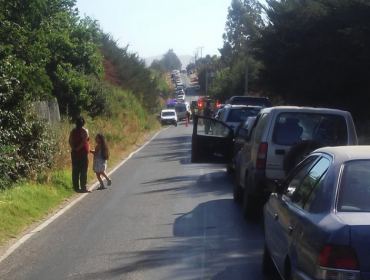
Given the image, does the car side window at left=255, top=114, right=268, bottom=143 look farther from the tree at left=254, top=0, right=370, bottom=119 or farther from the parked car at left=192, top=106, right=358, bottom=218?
the tree at left=254, top=0, right=370, bottom=119

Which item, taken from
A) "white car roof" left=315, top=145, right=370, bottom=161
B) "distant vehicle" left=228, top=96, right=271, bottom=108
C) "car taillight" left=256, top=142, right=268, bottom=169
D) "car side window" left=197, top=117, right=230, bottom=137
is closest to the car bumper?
"white car roof" left=315, top=145, right=370, bottom=161

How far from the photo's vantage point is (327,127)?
36.1ft

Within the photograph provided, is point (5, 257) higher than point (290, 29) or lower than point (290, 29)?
lower

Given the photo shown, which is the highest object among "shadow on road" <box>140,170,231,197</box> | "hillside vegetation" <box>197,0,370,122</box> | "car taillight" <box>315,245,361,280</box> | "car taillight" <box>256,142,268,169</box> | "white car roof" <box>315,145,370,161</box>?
"hillside vegetation" <box>197,0,370,122</box>

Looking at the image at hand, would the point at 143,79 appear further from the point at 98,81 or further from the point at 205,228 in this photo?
the point at 205,228

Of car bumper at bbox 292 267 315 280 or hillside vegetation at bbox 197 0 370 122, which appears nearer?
car bumper at bbox 292 267 315 280

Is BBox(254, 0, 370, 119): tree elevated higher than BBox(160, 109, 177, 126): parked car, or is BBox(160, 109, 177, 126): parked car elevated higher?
BBox(254, 0, 370, 119): tree

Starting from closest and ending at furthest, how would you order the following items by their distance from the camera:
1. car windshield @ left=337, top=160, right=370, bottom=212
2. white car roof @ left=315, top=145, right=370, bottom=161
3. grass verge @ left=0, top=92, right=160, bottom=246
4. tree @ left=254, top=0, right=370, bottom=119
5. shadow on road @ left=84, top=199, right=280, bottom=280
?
car windshield @ left=337, top=160, right=370, bottom=212 → white car roof @ left=315, top=145, right=370, bottom=161 → shadow on road @ left=84, top=199, right=280, bottom=280 → grass verge @ left=0, top=92, right=160, bottom=246 → tree @ left=254, top=0, right=370, bottom=119

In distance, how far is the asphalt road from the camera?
819 centimetres

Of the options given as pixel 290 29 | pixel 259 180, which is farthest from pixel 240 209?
pixel 290 29

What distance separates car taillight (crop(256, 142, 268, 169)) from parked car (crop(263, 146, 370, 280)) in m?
3.96

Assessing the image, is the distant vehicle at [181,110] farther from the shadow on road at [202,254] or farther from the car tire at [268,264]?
the car tire at [268,264]

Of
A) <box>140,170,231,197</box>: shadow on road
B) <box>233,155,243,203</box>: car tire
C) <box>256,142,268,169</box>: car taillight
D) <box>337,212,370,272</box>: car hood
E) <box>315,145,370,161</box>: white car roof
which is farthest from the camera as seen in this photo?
<box>140,170,231,197</box>: shadow on road

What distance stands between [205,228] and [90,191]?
230 inches
